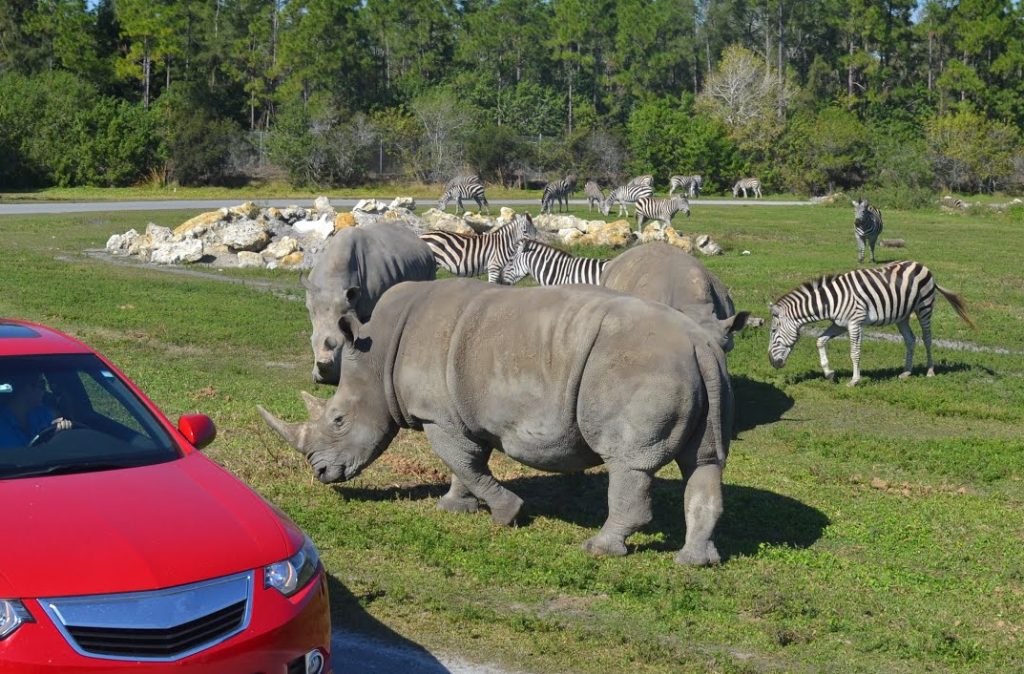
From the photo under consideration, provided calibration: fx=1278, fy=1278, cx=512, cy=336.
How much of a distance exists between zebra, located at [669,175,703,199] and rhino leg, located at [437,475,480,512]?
2390 inches

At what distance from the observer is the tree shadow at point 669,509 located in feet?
30.9

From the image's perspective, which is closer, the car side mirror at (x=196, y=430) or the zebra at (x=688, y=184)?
the car side mirror at (x=196, y=430)

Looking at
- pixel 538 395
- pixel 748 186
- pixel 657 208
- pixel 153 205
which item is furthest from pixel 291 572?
pixel 748 186

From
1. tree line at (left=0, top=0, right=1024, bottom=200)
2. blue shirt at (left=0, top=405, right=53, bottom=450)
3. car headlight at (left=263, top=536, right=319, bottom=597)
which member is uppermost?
tree line at (left=0, top=0, right=1024, bottom=200)

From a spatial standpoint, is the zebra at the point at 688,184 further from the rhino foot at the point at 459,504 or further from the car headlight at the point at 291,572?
the car headlight at the point at 291,572

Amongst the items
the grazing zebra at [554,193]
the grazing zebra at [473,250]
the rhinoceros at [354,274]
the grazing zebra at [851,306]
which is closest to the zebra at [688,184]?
the grazing zebra at [554,193]

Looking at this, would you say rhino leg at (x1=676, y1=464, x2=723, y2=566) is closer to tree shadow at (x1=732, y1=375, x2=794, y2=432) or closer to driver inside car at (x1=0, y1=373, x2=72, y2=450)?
driver inside car at (x1=0, y1=373, x2=72, y2=450)

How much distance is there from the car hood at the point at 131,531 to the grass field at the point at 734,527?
1625mm

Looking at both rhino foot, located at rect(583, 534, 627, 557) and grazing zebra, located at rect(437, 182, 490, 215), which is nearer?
rhino foot, located at rect(583, 534, 627, 557)

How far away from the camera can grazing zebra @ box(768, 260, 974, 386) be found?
17.6 metres

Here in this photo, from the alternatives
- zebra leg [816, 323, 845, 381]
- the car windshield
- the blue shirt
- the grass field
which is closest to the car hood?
the car windshield

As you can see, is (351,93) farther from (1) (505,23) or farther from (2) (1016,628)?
(2) (1016,628)

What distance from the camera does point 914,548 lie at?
30.3 feet

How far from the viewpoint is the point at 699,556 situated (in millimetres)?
8523
